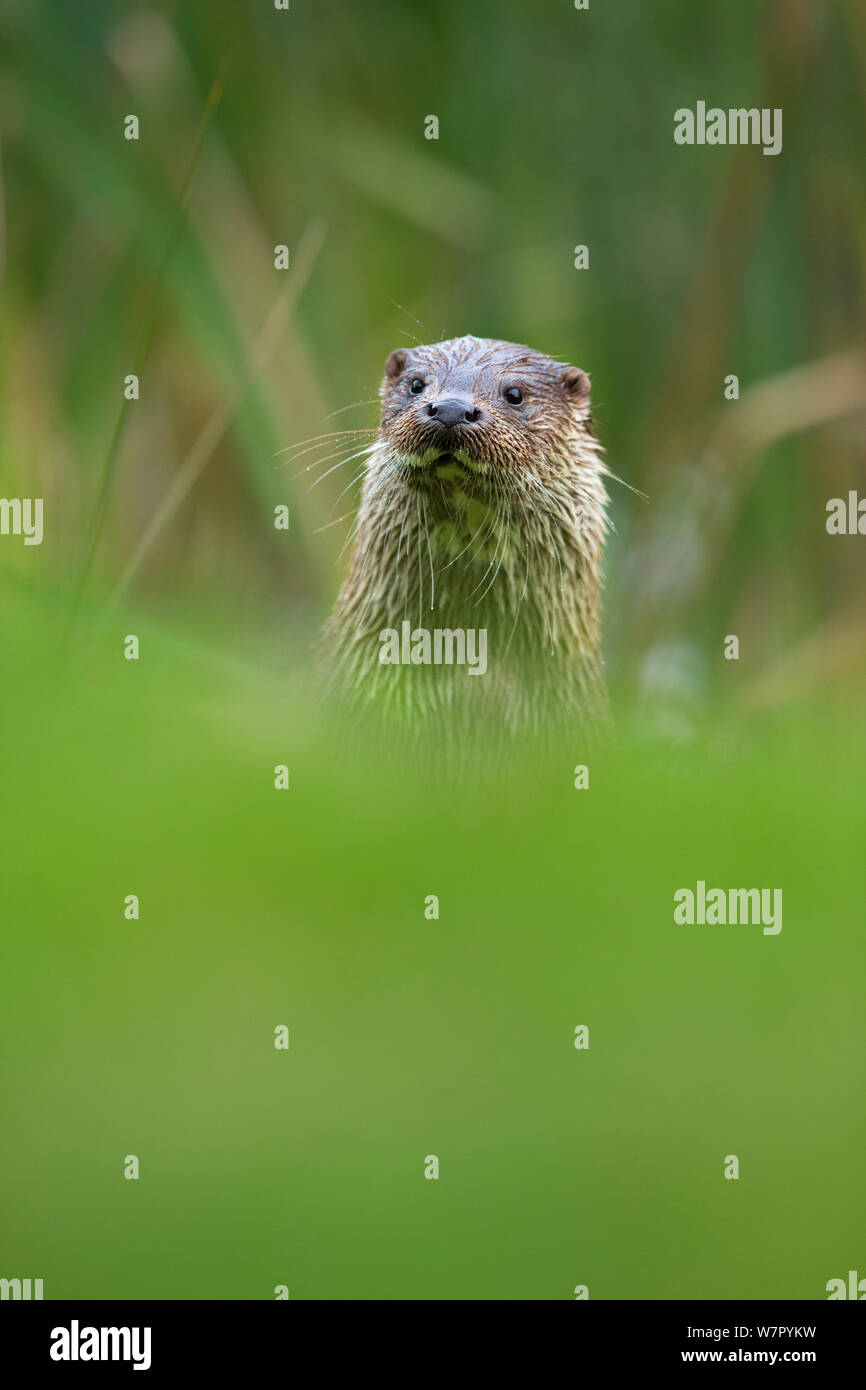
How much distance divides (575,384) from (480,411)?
85 centimetres

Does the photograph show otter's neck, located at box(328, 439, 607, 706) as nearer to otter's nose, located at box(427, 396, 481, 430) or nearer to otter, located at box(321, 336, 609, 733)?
otter, located at box(321, 336, 609, 733)

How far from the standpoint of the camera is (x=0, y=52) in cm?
587

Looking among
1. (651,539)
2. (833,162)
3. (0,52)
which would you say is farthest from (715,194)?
(0,52)

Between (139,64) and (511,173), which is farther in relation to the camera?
(511,173)

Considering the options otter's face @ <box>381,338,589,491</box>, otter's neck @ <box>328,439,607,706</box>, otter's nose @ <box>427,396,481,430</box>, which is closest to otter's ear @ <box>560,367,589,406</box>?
otter's face @ <box>381,338,589,491</box>

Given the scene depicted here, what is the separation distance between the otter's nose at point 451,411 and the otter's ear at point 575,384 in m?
0.86

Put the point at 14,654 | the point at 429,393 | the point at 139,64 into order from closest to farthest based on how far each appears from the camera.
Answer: the point at 14,654 → the point at 429,393 → the point at 139,64

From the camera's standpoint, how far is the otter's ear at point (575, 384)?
5.18 meters

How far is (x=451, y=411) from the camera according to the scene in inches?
170

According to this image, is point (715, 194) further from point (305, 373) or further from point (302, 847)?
point (302, 847)

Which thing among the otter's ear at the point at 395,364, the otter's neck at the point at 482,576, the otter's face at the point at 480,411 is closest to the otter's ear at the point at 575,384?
the otter's face at the point at 480,411

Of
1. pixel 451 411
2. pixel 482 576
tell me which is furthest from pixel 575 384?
pixel 451 411

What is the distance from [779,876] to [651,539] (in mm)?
5982

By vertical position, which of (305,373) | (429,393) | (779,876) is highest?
(305,373)
